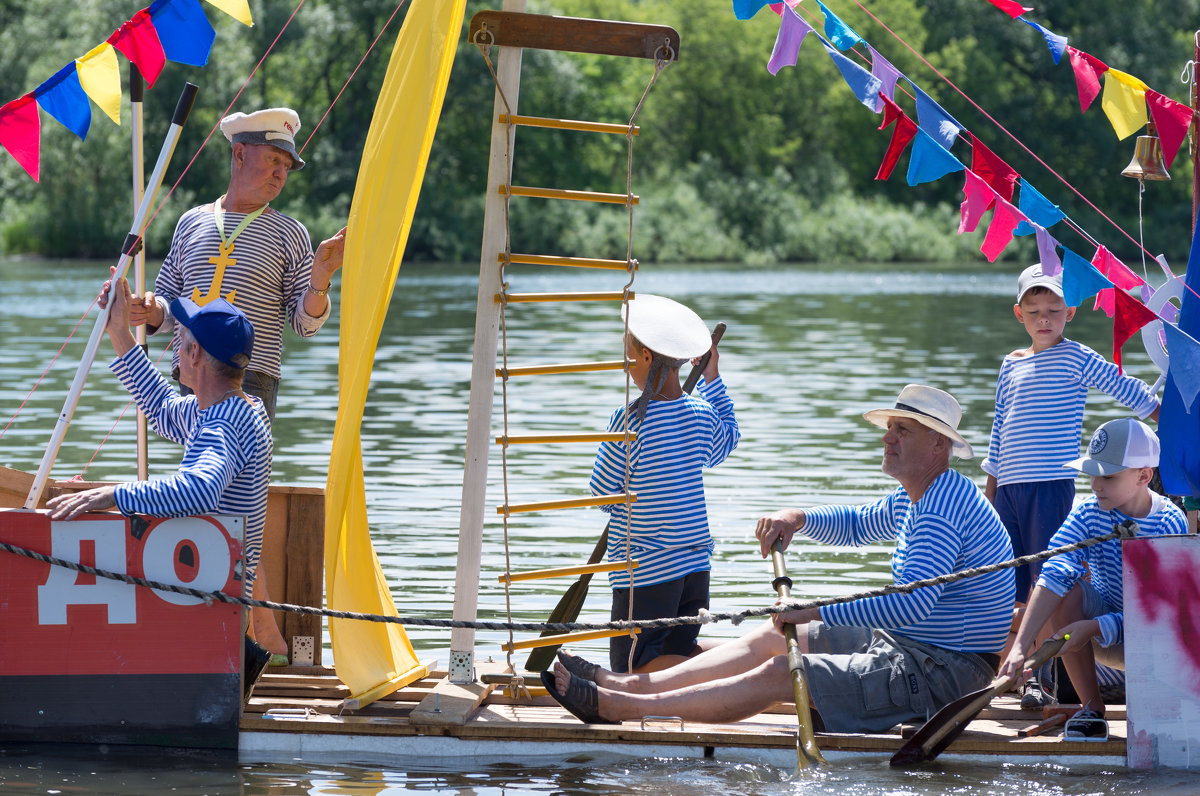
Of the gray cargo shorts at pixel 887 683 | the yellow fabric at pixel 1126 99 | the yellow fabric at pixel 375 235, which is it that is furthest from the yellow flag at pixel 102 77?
the yellow fabric at pixel 1126 99

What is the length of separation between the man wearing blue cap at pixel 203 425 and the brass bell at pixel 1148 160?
3617 millimetres

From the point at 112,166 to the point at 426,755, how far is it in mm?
40341

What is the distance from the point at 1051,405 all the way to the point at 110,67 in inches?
155

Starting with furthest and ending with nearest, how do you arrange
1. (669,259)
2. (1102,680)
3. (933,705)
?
(669,259), (1102,680), (933,705)

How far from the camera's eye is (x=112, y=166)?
42562mm

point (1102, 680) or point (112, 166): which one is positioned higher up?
point (112, 166)

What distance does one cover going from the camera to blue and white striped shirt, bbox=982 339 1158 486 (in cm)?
Result: 621

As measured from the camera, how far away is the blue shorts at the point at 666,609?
5.62m

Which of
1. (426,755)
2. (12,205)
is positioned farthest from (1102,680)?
(12,205)

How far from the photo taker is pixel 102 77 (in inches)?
227

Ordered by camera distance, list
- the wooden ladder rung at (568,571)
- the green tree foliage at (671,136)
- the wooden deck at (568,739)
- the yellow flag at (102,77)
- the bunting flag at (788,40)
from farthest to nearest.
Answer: the green tree foliage at (671,136) → the yellow flag at (102,77) → the bunting flag at (788,40) → the wooden ladder rung at (568,571) → the wooden deck at (568,739)

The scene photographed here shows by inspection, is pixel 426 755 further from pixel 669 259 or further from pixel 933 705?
pixel 669 259

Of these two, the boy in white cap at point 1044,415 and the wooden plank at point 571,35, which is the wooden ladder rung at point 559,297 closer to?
the wooden plank at point 571,35

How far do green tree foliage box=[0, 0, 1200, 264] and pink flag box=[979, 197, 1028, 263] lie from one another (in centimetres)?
2968
